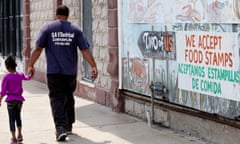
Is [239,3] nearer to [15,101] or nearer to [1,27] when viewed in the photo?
[15,101]

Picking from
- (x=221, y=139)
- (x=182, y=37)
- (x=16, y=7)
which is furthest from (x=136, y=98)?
(x=16, y=7)

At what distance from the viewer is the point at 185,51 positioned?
7699 mm

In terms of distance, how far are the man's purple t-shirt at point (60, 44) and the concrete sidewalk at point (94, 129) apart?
40.7 inches

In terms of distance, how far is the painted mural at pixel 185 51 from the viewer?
268 inches

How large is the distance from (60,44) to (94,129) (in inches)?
64.2

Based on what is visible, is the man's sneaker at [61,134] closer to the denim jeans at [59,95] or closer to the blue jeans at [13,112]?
the denim jeans at [59,95]

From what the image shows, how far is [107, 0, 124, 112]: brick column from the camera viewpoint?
9.80 meters

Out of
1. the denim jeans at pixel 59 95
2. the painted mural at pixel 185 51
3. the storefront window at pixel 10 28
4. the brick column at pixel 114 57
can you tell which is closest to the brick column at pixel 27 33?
the storefront window at pixel 10 28

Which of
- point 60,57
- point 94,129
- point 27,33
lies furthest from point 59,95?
point 27,33

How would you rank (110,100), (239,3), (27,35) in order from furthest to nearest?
(27,35), (110,100), (239,3)

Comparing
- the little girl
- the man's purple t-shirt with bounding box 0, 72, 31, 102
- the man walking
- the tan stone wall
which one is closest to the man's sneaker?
the man walking

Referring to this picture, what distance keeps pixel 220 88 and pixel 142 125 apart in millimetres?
2061

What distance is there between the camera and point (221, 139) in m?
7.11

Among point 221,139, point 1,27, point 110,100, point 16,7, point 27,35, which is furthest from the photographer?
point 1,27
